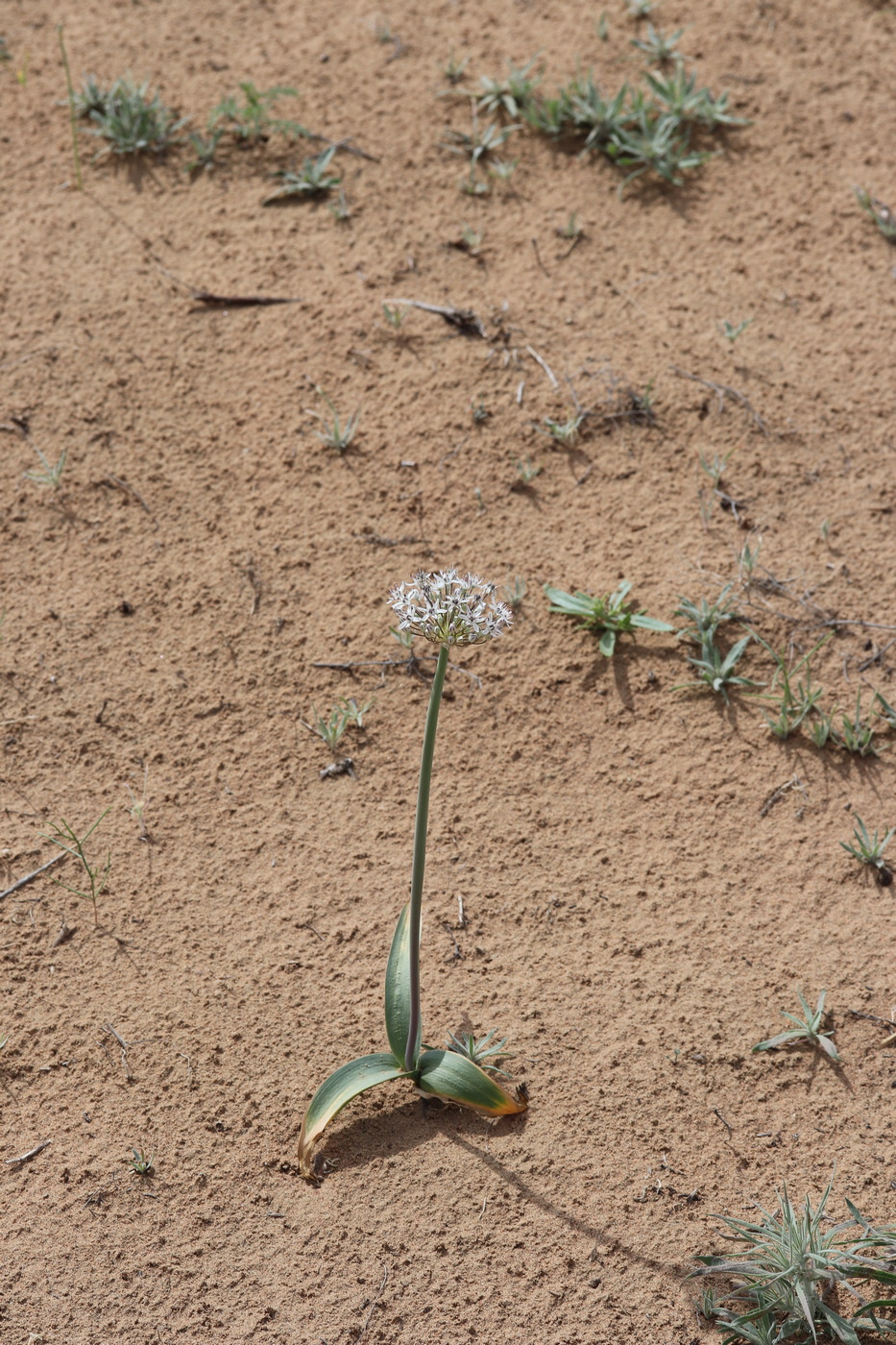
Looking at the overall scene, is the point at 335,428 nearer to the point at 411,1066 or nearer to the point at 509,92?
the point at 509,92

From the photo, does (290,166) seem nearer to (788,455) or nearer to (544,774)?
(788,455)

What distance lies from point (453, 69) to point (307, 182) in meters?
0.94

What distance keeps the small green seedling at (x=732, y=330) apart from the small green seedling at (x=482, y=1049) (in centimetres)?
265

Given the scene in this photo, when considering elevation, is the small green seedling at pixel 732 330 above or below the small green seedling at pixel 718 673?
above

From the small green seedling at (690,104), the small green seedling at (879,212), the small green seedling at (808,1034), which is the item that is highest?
the small green seedling at (690,104)

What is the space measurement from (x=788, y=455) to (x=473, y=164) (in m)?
1.83

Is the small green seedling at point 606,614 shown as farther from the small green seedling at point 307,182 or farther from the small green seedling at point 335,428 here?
the small green seedling at point 307,182

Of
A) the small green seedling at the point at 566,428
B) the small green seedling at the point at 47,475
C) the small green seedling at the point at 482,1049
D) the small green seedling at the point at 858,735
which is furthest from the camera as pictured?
the small green seedling at the point at 566,428

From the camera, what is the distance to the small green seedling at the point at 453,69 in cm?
491

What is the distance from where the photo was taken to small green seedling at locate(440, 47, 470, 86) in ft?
16.1

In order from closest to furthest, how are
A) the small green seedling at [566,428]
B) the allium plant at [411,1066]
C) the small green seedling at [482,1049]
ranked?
1. the allium plant at [411,1066]
2. the small green seedling at [482,1049]
3. the small green seedling at [566,428]

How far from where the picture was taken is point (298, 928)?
291 cm

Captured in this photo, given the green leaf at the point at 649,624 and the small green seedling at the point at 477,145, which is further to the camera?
the small green seedling at the point at 477,145

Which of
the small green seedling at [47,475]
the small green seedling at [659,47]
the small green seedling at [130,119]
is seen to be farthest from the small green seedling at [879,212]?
the small green seedling at [47,475]
